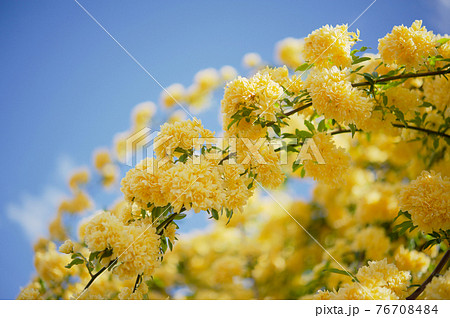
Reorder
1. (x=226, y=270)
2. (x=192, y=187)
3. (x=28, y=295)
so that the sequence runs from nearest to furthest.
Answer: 1. (x=192, y=187)
2. (x=28, y=295)
3. (x=226, y=270)

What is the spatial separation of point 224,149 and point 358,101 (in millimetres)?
597

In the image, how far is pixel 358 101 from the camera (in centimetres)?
140

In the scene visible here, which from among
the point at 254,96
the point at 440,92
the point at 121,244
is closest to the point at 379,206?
the point at 440,92

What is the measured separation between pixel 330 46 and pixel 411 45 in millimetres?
349

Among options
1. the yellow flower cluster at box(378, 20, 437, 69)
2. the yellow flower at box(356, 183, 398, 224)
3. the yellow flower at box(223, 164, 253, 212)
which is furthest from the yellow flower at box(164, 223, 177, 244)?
the yellow flower at box(356, 183, 398, 224)

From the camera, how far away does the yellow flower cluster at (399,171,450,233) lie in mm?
1348

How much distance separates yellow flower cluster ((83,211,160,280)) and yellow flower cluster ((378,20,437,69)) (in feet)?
4.45

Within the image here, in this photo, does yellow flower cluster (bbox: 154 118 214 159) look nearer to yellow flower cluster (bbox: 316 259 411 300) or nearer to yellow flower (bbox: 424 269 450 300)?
yellow flower cluster (bbox: 316 259 411 300)

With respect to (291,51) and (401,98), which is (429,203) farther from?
(291,51)

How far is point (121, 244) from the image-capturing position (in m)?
1.22

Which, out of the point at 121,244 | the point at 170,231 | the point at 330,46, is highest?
the point at 330,46

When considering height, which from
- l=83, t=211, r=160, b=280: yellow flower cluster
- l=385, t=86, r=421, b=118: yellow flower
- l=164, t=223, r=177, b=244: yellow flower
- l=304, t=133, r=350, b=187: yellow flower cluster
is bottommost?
l=83, t=211, r=160, b=280: yellow flower cluster
